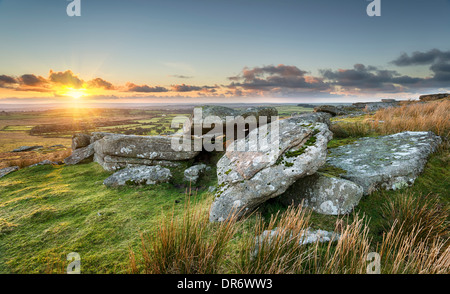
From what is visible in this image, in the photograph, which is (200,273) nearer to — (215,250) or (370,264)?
(215,250)

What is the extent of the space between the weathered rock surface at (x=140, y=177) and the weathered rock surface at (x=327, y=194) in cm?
440

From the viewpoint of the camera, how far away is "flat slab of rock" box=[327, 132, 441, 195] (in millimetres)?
4430

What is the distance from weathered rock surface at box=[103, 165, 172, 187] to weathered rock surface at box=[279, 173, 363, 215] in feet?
14.4

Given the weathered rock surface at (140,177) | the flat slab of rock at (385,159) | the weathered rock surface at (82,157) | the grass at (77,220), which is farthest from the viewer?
the weathered rock surface at (82,157)

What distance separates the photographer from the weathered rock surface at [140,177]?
263 inches

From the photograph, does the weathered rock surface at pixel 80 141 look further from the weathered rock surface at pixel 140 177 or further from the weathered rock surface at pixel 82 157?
the weathered rock surface at pixel 140 177

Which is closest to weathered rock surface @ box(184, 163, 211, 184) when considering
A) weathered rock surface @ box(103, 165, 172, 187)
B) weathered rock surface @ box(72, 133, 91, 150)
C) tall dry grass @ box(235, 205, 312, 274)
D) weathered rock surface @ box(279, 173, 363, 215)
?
weathered rock surface @ box(103, 165, 172, 187)

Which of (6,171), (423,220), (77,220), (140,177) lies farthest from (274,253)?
(6,171)

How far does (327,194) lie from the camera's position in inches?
164
